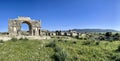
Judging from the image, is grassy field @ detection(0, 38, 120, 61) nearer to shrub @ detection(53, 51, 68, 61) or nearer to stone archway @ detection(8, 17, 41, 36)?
shrub @ detection(53, 51, 68, 61)

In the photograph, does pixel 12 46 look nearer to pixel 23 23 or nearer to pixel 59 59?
pixel 59 59

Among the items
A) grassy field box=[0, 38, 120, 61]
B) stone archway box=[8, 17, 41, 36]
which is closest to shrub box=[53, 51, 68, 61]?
grassy field box=[0, 38, 120, 61]

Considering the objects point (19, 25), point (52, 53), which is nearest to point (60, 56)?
point (52, 53)

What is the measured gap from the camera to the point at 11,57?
23141 mm

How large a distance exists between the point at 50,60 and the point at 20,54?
3.74 metres

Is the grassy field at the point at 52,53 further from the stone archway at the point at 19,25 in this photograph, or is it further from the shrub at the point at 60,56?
the stone archway at the point at 19,25

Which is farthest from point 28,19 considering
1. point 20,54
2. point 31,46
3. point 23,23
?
point 20,54

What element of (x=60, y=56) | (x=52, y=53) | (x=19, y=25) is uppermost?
(x=19, y=25)

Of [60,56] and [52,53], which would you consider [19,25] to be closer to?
[52,53]

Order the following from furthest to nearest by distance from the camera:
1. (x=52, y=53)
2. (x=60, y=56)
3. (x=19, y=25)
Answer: (x=19, y=25) < (x=52, y=53) < (x=60, y=56)

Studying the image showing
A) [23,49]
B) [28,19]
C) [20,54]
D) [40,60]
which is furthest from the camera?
[28,19]

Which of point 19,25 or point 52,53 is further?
point 19,25

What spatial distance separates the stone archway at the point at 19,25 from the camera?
41312 millimetres

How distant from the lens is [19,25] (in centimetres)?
4181
